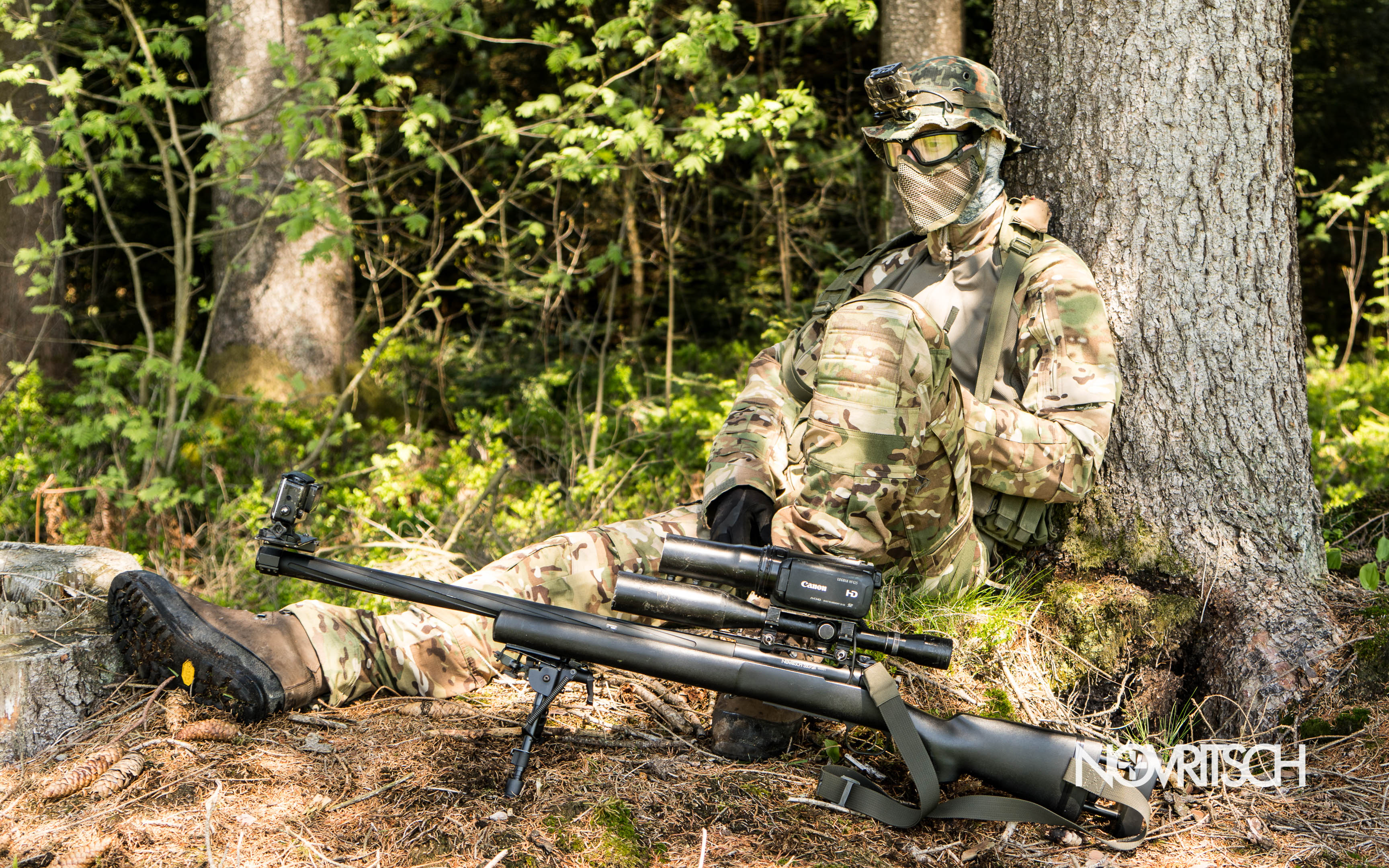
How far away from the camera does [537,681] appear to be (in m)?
2.38

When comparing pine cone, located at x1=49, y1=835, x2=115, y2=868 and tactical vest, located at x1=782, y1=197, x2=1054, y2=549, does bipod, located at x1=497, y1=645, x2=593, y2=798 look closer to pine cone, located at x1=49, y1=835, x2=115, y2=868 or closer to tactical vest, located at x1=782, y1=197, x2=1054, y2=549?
pine cone, located at x1=49, y1=835, x2=115, y2=868

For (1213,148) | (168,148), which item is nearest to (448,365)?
(168,148)

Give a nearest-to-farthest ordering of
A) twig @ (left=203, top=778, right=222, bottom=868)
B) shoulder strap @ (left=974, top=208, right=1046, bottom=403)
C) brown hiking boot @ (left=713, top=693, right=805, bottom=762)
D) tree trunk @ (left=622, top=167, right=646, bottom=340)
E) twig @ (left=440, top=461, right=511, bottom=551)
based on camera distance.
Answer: twig @ (left=203, top=778, right=222, bottom=868)
brown hiking boot @ (left=713, top=693, right=805, bottom=762)
shoulder strap @ (left=974, top=208, right=1046, bottom=403)
twig @ (left=440, top=461, right=511, bottom=551)
tree trunk @ (left=622, top=167, right=646, bottom=340)

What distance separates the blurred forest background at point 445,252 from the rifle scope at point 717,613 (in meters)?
2.01

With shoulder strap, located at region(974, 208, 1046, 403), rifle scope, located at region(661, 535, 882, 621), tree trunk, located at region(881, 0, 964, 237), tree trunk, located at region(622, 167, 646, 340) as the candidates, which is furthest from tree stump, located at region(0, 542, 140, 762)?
tree trunk, located at region(622, 167, 646, 340)

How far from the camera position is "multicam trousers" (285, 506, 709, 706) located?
9.33ft

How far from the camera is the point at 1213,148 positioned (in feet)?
9.84

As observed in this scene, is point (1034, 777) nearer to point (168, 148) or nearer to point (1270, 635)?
point (1270, 635)

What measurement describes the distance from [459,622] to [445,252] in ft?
20.8

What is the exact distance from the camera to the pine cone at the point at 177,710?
101 inches

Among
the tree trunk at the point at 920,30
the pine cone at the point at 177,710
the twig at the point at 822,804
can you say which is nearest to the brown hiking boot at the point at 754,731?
the twig at the point at 822,804

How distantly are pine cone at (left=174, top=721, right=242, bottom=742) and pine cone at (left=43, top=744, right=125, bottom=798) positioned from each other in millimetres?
162

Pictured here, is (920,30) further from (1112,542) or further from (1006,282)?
(1112,542)

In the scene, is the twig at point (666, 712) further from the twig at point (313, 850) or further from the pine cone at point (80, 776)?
the pine cone at point (80, 776)
